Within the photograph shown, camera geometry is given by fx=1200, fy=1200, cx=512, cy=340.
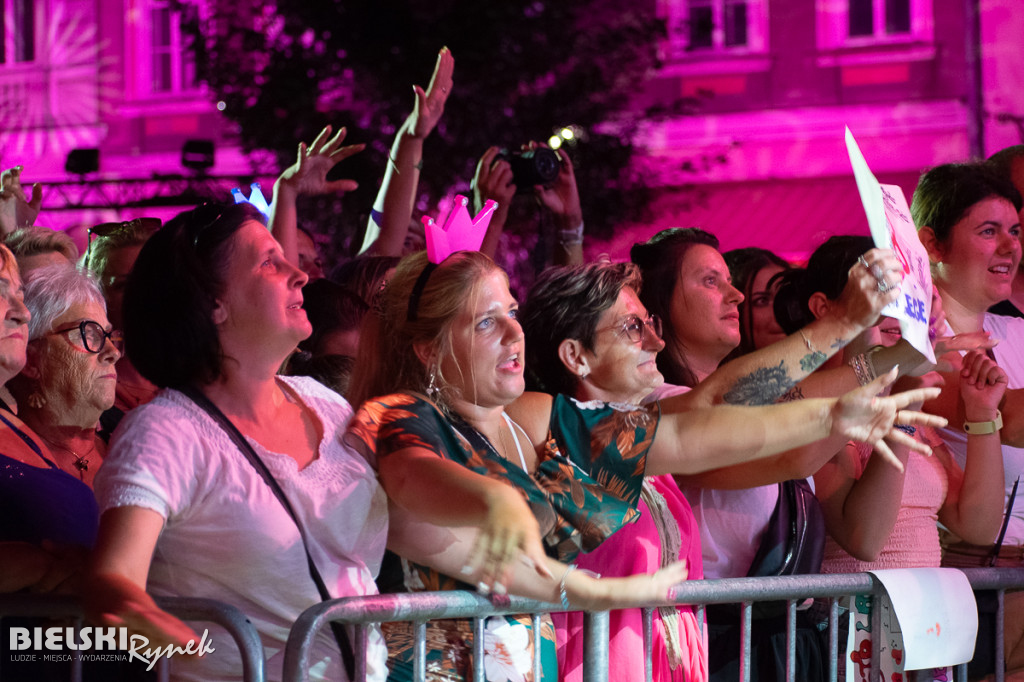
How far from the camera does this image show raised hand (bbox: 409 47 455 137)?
4.39 meters

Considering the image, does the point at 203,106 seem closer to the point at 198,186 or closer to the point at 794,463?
the point at 198,186

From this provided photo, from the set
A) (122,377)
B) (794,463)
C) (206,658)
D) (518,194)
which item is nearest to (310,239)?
(518,194)

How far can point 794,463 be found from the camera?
283 cm

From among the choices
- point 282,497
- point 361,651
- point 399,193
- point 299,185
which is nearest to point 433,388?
point 282,497

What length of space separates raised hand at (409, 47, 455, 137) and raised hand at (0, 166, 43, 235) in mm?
1390

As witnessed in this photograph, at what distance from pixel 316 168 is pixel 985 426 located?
2.29 meters

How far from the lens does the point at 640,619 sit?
8.55 ft

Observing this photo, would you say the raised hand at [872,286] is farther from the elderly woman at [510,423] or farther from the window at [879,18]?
the window at [879,18]

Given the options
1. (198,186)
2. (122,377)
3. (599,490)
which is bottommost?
(599,490)

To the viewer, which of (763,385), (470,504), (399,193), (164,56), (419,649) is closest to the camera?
(470,504)

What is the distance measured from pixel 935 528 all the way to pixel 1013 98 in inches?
466

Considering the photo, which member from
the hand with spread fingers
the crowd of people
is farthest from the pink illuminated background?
the hand with spread fingers

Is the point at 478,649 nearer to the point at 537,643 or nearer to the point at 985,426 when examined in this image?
the point at 537,643

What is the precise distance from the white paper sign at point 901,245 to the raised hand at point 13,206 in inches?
111
